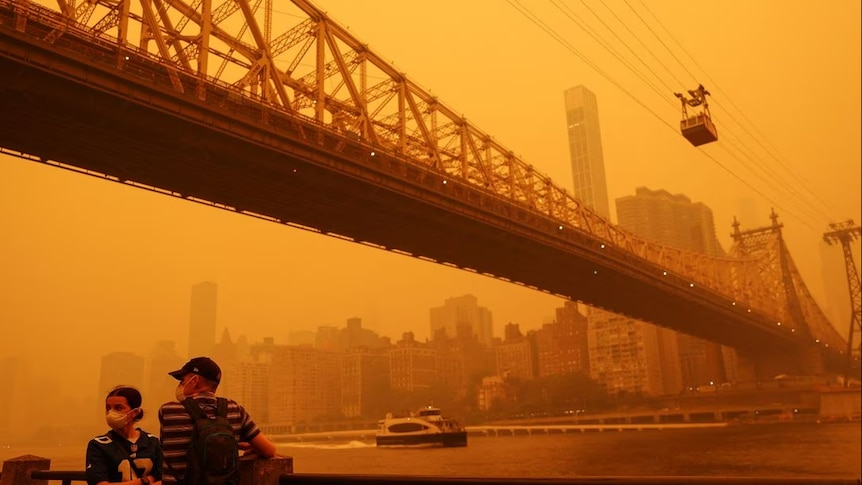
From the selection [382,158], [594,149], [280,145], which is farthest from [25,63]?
[594,149]

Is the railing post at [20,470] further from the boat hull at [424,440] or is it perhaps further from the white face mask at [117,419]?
the boat hull at [424,440]

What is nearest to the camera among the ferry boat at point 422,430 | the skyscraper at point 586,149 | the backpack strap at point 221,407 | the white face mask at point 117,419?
the backpack strap at point 221,407

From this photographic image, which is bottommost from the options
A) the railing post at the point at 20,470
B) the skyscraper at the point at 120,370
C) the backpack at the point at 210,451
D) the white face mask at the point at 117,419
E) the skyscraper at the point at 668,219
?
the railing post at the point at 20,470

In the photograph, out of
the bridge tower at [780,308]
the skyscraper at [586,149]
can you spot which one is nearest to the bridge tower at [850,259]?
the skyscraper at [586,149]

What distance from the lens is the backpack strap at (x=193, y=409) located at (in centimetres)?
377

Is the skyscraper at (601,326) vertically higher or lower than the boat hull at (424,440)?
higher

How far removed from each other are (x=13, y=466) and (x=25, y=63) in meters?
12.9

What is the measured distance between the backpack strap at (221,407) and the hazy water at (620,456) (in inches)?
671

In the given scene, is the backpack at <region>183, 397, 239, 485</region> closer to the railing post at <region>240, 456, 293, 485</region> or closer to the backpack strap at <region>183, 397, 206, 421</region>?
the backpack strap at <region>183, 397, 206, 421</region>

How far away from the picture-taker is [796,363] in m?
49.6

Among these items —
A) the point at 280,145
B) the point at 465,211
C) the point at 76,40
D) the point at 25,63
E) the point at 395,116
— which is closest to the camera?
the point at 25,63

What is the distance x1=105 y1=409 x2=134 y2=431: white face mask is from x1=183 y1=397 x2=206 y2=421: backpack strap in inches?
19.4

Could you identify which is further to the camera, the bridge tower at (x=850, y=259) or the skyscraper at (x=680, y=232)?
the skyscraper at (x=680, y=232)

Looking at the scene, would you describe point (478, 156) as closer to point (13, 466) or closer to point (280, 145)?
point (280, 145)
